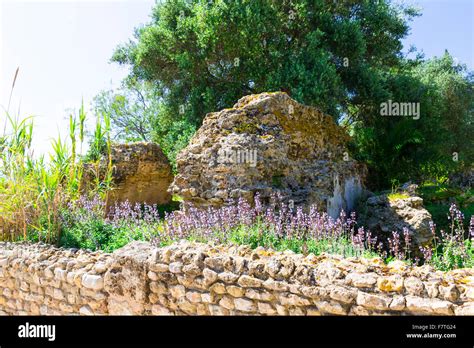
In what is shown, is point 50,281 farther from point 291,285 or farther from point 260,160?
point 260,160

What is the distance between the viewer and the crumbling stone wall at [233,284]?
3.18 metres

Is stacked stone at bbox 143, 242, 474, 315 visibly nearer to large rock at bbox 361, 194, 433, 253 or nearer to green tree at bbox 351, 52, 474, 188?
large rock at bbox 361, 194, 433, 253

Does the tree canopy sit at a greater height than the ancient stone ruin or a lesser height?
greater

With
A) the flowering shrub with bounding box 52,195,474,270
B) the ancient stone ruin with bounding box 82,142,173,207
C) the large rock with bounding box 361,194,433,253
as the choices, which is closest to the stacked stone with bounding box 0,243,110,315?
the flowering shrub with bounding box 52,195,474,270

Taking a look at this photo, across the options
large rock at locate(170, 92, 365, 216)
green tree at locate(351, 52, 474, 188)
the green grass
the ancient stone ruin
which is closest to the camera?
large rock at locate(170, 92, 365, 216)

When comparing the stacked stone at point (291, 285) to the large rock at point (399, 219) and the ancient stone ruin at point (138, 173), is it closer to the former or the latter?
the large rock at point (399, 219)

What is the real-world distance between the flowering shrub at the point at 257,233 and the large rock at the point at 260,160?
1.16 feet

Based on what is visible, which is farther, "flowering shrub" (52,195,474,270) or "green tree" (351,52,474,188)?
"green tree" (351,52,474,188)

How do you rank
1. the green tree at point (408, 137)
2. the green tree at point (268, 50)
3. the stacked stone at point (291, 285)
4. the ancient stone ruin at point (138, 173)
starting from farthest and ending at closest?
the green tree at point (408, 137) → the green tree at point (268, 50) → the ancient stone ruin at point (138, 173) → the stacked stone at point (291, 285)

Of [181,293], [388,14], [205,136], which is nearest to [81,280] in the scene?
[181,293]

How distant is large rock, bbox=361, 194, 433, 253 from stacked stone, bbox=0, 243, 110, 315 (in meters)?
5.17

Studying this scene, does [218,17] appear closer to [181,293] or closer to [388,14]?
[388,14]

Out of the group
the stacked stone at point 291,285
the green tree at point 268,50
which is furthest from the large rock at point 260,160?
the green tree at point 268,50

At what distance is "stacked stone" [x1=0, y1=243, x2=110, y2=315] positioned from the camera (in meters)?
4.93
